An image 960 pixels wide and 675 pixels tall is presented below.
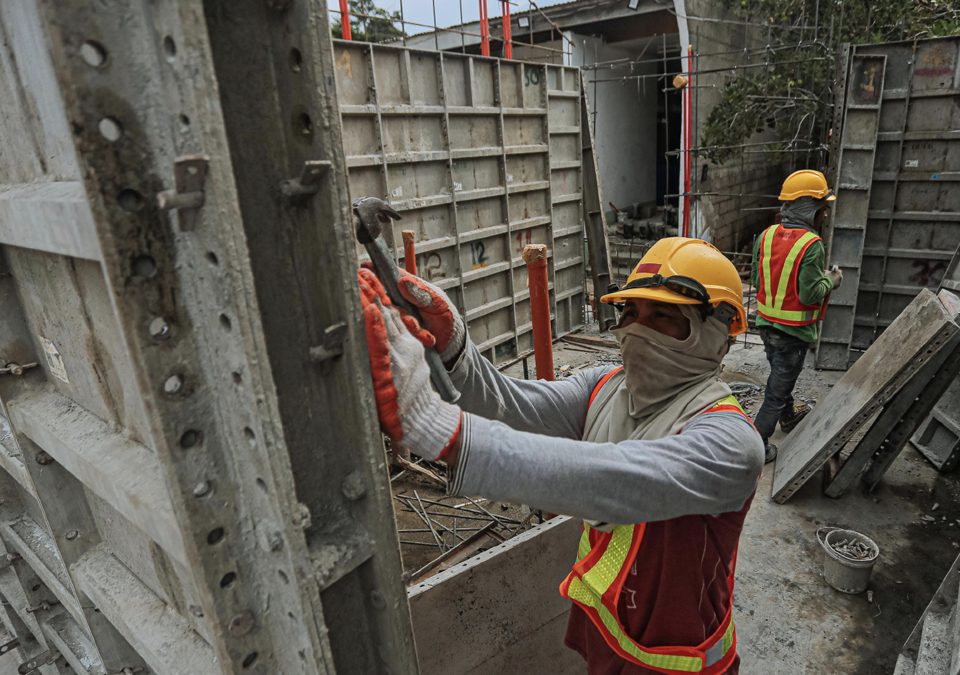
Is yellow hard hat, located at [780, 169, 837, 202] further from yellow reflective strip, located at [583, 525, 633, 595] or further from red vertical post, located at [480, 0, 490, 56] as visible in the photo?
yellow reflective strip, located at [583, 525, 633, 595]

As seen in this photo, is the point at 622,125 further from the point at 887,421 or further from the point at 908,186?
the point at 887,421

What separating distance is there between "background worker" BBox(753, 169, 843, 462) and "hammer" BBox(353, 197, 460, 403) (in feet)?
13.6

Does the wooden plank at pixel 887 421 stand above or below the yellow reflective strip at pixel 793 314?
below

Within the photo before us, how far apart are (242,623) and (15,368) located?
1.21 metres

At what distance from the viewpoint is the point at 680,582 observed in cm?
180

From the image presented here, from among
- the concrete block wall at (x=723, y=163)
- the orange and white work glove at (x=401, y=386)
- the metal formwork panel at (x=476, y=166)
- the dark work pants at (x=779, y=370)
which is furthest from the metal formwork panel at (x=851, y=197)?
the orange and white work glove at (x=401, y=386)

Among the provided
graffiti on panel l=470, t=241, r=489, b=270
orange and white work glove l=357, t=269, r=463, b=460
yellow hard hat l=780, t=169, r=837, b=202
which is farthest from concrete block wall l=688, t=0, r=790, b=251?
orange and white work glove l=357, t=269, r=463, b=460

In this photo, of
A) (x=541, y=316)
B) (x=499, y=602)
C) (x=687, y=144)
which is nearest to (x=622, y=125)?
(x=687, y=144)

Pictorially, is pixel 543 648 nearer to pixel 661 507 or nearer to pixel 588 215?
pixel 661 507

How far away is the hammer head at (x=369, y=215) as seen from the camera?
136cm

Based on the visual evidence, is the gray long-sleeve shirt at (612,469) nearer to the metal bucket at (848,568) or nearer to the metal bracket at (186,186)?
the metal bracket at (186,186)

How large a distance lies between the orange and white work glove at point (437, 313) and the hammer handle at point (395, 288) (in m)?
0.01

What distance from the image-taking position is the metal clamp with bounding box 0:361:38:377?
177 cm

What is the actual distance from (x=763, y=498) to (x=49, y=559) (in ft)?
15.3
